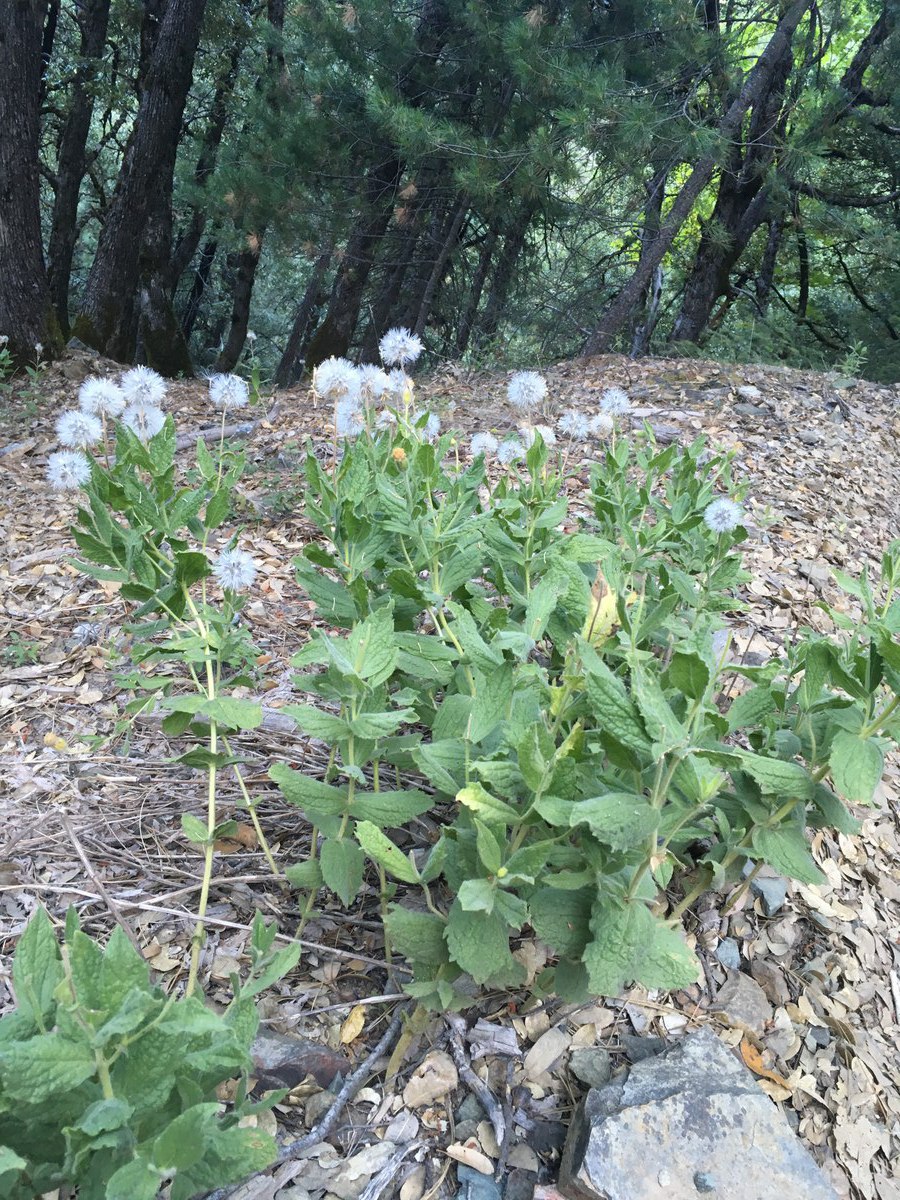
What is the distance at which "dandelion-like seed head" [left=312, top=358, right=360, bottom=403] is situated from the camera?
2.38m

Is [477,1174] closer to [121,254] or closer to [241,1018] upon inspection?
[241,1018]

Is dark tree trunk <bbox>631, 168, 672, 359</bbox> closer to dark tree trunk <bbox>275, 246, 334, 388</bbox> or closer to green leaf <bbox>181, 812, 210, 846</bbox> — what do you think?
dark tree trunk <bbox>275, 246, 334, 388</bbox>

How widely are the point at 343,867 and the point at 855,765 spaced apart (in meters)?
0.94

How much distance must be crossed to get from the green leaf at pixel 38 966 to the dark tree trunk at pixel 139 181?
25.1 feet

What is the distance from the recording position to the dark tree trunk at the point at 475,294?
379 inches

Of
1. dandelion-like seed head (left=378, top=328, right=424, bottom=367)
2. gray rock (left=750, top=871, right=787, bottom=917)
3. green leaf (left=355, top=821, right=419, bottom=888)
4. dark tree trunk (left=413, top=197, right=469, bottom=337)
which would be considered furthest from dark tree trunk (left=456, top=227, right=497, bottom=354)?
green leaf (left=355, top=821, right=419, bottom=888)

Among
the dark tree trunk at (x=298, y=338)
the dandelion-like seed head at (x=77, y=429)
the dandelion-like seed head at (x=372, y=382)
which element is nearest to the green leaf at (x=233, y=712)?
the dandelion-like seed head at (x=77, y=429)

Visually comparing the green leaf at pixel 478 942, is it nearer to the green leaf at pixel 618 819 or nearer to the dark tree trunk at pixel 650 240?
the green leaf at pixel 618 819

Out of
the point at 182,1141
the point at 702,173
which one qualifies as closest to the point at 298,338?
the point at 702,173

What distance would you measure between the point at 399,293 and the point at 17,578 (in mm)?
7721

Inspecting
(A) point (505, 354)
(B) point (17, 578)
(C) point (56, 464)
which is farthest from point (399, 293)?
(C) point (56, 464)

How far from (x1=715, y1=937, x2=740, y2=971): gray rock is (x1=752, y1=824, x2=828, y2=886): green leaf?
18.7 inches

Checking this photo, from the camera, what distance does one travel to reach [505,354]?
8578 millimetres

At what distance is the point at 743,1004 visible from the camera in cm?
180
